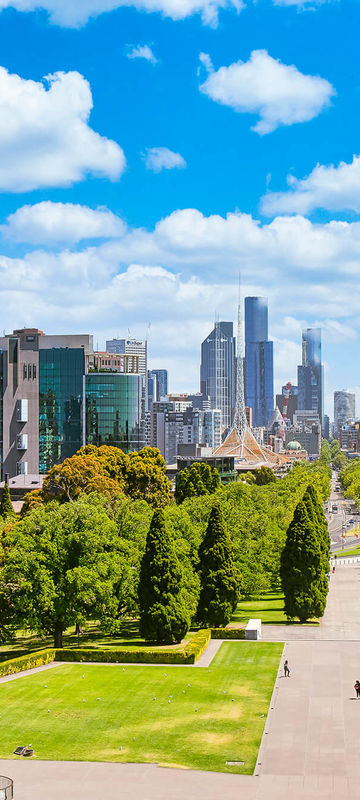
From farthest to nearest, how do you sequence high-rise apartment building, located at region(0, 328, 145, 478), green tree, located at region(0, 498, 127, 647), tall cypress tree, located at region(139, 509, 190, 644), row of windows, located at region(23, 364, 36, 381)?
row of windows, located at region(23, 364, 36, 381), high-rise apartment building, located at region(0, 328, 145, 478), tall cypress tree, located at region(139, 509, 190, 644), green tree, located at region(0, 498, 127, 647)

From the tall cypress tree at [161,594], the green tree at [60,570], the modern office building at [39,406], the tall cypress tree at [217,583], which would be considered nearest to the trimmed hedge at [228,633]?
the tall cypress tree at [217,583]

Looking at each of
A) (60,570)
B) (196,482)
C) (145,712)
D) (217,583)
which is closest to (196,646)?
(217,583)

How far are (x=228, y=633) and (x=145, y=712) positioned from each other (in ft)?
62.3

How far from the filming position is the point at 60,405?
162 meters

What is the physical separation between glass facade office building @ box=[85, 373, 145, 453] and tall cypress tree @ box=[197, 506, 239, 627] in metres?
93.7

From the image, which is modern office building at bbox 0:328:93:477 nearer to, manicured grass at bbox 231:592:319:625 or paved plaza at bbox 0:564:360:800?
manicured grass at bbox 231:592:319:625

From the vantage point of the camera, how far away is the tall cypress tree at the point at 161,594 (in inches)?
2256

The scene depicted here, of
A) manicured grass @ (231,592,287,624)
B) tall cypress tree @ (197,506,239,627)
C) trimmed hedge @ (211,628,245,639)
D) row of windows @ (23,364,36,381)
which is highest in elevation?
row of windows @ (23,364,36,381)

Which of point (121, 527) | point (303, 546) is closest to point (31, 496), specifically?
point (121, 527)

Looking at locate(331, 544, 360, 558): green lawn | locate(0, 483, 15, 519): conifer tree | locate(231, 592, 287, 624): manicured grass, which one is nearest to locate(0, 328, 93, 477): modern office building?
locate(0, 483, 15, 519): conifer tree

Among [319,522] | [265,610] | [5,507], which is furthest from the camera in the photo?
[5,507]

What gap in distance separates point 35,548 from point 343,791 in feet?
101

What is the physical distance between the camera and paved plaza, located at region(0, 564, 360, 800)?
31.7 metres

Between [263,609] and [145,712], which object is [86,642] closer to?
[145,712]
